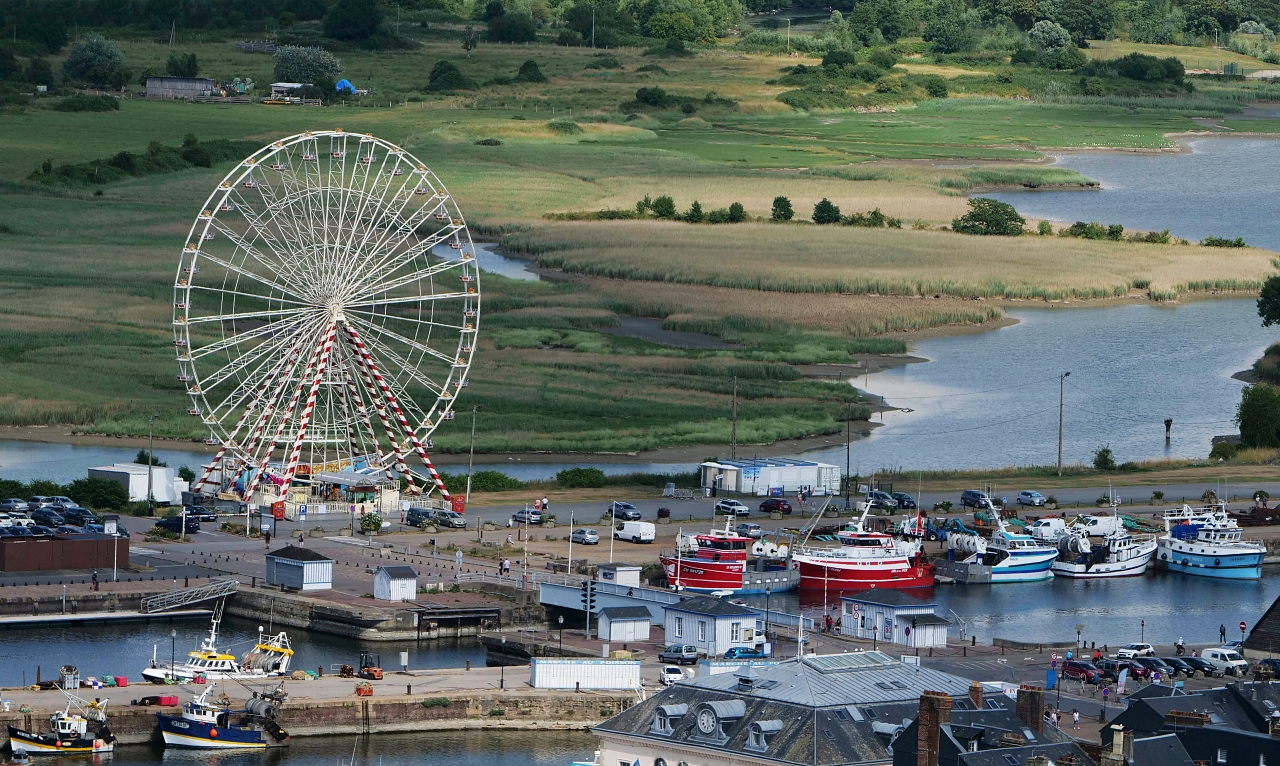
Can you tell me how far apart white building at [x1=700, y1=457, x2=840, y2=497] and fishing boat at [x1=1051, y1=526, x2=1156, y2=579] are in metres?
11.3

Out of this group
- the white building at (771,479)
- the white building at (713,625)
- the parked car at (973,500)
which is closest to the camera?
the white building at (713,625)

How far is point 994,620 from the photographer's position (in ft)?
262

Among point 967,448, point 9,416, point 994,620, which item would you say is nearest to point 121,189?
point 9,416

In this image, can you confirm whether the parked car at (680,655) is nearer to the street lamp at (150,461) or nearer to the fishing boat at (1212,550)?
the street lamp at (150,461)

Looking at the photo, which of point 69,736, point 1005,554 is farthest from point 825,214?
point 69,736

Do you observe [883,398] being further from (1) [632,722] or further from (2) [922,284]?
(1) [632,722]

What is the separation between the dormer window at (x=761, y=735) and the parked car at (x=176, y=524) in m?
44.9

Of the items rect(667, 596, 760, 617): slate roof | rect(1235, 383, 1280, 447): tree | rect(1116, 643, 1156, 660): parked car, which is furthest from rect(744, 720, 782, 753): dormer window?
rect(1235, 383, 1280, 447): tree

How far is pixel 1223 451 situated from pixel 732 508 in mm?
31630

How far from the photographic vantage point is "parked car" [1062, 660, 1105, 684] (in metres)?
64.4

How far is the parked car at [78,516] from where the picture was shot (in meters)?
84.6

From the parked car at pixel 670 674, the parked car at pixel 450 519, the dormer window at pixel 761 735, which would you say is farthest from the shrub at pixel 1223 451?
the dormer window at pixel 761 735

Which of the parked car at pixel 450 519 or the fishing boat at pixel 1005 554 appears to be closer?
the fishing boat at pixel 1005 554

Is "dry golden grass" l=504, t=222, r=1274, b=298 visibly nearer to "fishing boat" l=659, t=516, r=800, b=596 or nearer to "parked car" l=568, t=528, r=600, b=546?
"parked car" l=568, t=528, r=600, b=546
